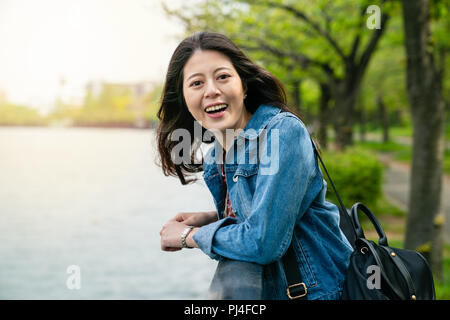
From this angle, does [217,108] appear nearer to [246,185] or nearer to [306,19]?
[246,185]

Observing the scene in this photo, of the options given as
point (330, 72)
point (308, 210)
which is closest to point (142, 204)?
point (330, 72)

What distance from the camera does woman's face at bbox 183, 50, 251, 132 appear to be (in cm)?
189

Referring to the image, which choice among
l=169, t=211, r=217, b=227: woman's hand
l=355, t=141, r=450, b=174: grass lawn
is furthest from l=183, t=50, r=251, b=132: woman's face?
l=355, t=141, r=450, b=174: grass lawn

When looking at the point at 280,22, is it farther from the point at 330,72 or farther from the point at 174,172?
the point at 174,172

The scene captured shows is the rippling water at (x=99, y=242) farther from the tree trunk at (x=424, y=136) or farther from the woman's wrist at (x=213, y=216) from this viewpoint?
the tree trunk at (x=424, y=136)

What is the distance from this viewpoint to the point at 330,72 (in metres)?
9.77

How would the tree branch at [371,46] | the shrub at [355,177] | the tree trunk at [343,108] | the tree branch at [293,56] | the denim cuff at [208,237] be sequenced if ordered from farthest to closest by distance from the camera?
the tree trunk at [343,108] < the shrub at [355,177] < the tree branch at [371,46] < the tree branch at [293,56] < the denim cuff at [208,237]

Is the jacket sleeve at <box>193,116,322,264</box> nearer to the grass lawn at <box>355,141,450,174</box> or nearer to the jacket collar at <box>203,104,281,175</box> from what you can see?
the jacket collar at <box>203,104,281,175</box>

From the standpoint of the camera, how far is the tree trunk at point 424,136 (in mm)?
4430

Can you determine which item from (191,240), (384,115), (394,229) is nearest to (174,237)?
(191,240)

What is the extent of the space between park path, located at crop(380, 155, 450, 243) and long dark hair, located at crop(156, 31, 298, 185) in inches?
244

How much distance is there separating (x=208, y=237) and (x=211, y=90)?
61 centimetres

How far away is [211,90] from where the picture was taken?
73.7 inches

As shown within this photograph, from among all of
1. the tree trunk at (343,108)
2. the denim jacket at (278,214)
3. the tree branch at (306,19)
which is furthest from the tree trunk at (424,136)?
the tree trunk at (343,108)
